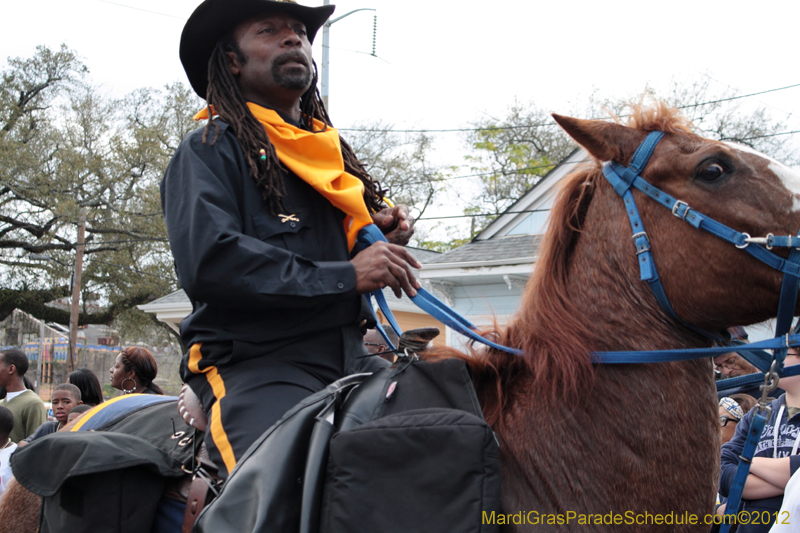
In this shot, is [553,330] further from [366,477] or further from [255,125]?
[255,125]

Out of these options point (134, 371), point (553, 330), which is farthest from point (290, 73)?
point (134, 371)

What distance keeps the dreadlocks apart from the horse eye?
144 centimetres

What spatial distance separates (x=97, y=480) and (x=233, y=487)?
77 centimetres

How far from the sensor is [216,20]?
→ 2723 millimetres

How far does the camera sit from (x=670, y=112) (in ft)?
7.73

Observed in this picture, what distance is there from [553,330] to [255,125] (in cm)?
143

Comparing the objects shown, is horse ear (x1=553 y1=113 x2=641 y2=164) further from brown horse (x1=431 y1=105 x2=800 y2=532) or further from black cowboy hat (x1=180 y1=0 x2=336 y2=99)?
black cowboy hat (x1=180 y1=0 x2=336 y2=99)

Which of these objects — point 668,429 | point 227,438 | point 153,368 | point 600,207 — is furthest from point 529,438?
point 153,368

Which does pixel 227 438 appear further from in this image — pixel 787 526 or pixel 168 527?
pixel 787 526

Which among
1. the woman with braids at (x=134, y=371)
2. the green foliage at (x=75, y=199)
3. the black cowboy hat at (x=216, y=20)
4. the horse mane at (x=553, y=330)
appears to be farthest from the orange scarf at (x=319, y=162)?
the green foliage at (x=75, y=199)

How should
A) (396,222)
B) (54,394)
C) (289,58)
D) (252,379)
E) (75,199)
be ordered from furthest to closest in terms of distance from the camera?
(75,199) → (54,394) → (396,222) → (289,58) → (252,379)

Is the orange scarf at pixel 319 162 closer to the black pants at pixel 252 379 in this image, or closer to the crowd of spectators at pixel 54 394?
the black pants at pixel 252 379

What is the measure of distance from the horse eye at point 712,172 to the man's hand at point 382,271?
104 cm

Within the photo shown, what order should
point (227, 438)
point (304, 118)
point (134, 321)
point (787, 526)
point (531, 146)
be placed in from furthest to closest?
1. point (531, 146)
2. point (134, 321)
3. point (304, 118)
4. point (787, 526)
5. point (227, 438)
